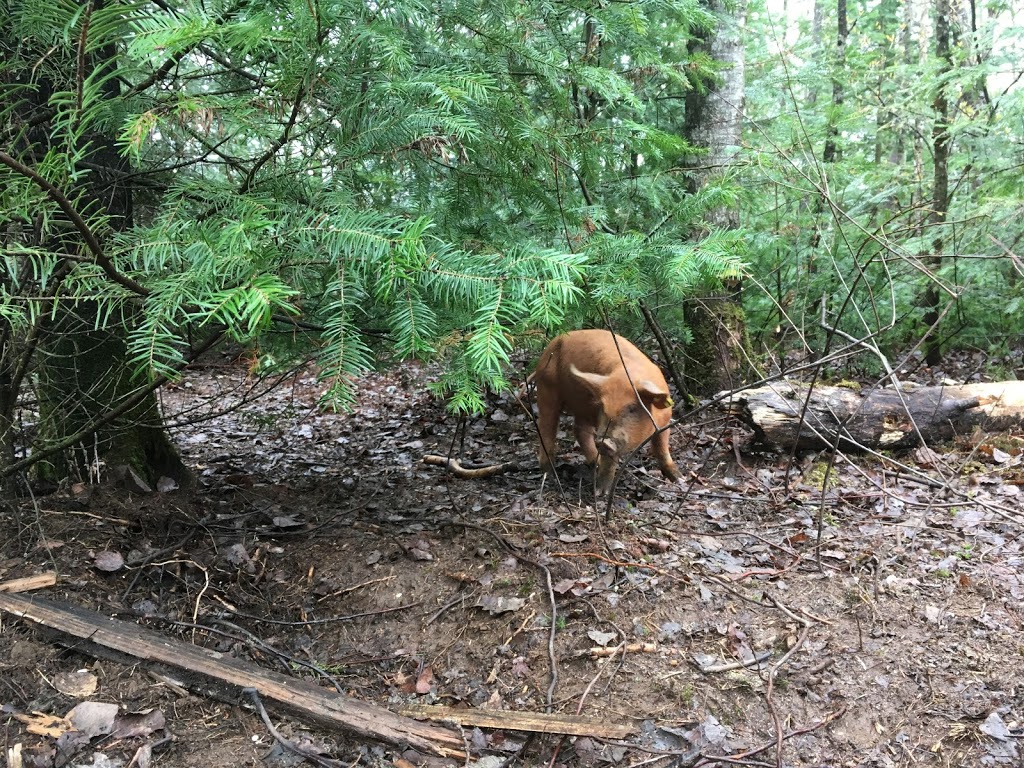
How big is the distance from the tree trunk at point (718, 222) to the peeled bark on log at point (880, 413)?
2.67 ft

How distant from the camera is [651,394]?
14.5 feet

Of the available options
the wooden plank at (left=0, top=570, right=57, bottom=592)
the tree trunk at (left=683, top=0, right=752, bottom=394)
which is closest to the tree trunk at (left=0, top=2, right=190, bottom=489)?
the wooden plank at (left=0, top=570, right=57, bottom=592)

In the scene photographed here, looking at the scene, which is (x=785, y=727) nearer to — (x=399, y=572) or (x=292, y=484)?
(x=399, y=572)

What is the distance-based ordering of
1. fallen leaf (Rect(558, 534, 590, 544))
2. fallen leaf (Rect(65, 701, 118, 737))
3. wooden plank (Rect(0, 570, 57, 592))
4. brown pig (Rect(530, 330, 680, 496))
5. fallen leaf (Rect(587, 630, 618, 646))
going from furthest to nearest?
1. brown pig (Rect(530, 330, 680, 496))
2. fallen leaf (Rect(558, 534, 590, 544))
3. fallen leaf (Rect(587, 630, 618, 646))
4. wooden plank (Rect(0, 570, 57, 592))
5. fallen leaf (Rect(65, 701, 118, 737))

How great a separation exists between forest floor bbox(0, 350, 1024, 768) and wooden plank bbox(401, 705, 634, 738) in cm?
4

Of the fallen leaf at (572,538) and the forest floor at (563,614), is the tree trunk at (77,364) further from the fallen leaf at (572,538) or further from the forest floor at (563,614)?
the fallen leaf at (572,538)

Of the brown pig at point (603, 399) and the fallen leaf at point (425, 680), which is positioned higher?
the brown pig at point (603, 399)

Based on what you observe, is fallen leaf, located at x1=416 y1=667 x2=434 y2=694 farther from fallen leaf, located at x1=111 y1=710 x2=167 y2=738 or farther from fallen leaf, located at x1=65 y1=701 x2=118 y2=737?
fallen leaf, located at x1=65 y1=701 x2=118 y2=737

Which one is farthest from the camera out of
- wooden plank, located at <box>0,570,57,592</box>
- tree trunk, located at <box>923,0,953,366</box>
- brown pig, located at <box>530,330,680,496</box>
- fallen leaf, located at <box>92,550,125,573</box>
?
tree trunk, located at <box>923,0,953,366</box>

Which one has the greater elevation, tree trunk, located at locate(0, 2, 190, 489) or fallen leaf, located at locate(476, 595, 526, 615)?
tree trunk, located at locate(0, 2, 190, 489)

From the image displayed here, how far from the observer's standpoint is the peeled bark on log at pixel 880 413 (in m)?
5.47

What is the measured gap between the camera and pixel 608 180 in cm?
478

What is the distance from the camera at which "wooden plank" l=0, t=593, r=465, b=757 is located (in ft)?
8.96

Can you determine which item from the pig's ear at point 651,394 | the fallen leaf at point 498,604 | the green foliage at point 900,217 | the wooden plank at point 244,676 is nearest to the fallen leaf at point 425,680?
the wooden plank at point 244,676
